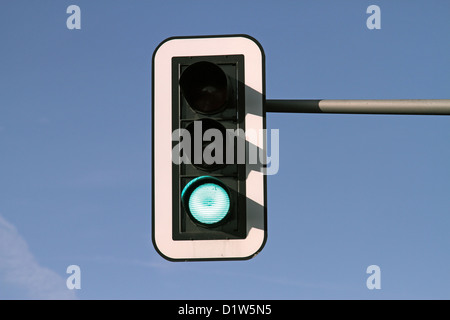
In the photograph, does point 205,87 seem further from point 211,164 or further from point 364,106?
point 364,106

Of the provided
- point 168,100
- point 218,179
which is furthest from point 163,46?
point 218,179

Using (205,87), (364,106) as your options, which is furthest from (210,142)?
(364,106)

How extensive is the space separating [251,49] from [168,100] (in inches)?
20.2

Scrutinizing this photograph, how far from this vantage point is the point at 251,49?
3916 millimetres

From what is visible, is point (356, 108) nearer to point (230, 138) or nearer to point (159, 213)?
point (230, 138)

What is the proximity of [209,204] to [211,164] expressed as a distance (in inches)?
8.1

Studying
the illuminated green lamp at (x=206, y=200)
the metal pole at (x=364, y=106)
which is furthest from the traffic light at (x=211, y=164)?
the metal pole at (x=364, y=106)

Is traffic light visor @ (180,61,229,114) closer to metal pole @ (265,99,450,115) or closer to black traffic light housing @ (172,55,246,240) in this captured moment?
black traffic light housing @ (172,55,246,240)

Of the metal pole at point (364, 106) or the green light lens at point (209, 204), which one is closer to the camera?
the green light lens at point (209, 204)

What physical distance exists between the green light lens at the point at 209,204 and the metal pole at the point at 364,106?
670 mm

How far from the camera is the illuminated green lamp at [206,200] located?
3.64 metres

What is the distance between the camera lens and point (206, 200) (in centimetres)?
365

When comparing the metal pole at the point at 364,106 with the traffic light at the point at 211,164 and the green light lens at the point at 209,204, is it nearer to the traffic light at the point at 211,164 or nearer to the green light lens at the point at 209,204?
the traffic light at the point at 211,164

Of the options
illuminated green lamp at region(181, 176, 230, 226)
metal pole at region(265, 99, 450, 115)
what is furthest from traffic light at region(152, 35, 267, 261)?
metal pole at region(265, 99, 450, 115)
